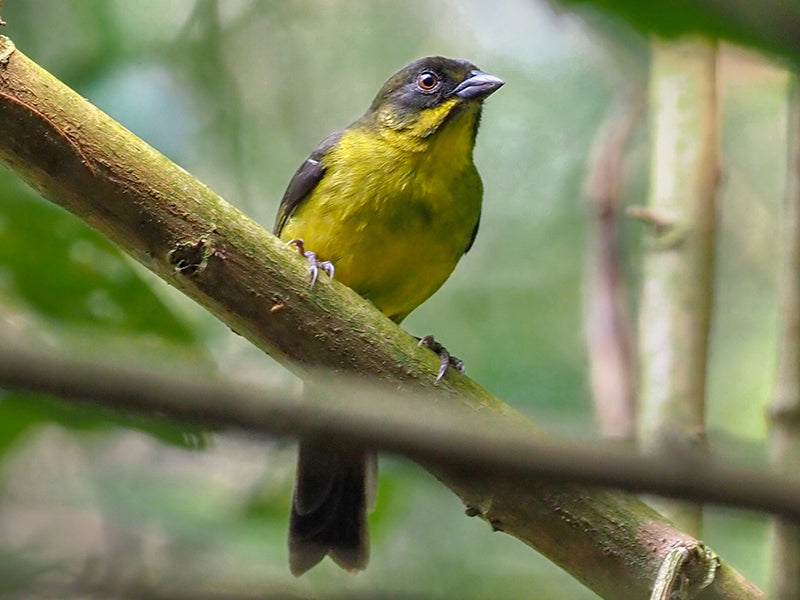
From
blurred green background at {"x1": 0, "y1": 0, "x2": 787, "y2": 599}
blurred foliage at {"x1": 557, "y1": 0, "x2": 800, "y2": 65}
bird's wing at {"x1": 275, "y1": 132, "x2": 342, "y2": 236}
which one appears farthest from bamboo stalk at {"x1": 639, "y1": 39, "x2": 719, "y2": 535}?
blurred foliage at {"x1": 557, "y1": 0, "x2": 800, "y2": 65}

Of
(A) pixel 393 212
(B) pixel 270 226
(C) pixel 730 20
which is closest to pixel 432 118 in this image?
(A) pixel 393 212

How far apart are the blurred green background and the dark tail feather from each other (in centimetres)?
14

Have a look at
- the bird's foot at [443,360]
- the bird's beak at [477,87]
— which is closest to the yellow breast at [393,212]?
the bird's beak at [477,87]

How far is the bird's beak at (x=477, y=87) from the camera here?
12.0 ft

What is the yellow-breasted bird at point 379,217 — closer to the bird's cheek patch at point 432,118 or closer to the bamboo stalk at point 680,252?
the bird's cheek patch at point 432,118

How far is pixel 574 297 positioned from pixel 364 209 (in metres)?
2.63

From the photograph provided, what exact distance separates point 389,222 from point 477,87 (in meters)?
0.63

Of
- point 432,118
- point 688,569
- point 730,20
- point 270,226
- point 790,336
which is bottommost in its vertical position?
point 730,20

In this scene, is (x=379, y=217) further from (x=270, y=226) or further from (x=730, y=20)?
(x=730, y=20)

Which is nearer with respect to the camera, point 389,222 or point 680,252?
point 680,252

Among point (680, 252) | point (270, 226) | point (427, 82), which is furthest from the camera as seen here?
point (270, 226)

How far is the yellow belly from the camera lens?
11.1ft

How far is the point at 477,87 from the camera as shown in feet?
12.0

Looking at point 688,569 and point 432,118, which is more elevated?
point 432,118
